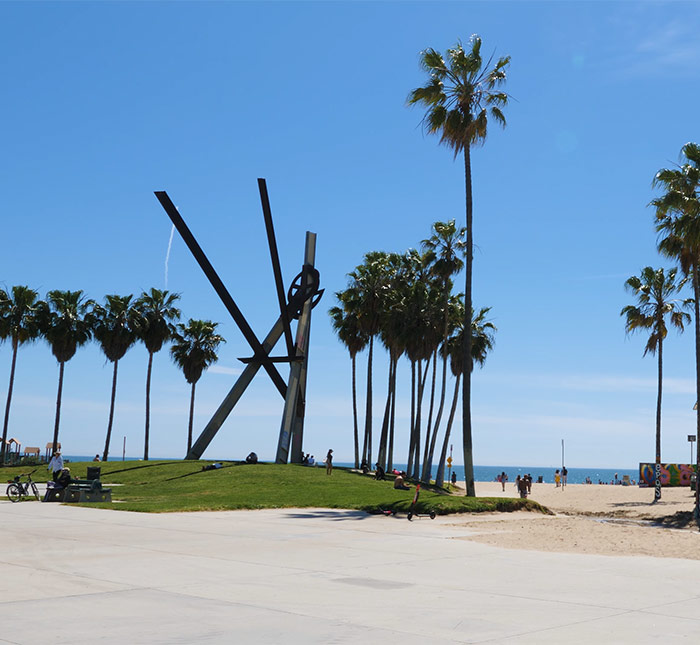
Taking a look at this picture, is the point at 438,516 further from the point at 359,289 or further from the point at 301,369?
the point at 359,289

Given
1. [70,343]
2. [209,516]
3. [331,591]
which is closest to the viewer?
[331,591]

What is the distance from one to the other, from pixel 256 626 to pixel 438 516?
709 inches

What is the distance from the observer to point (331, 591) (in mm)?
10039

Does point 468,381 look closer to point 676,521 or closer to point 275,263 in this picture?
point 676,521

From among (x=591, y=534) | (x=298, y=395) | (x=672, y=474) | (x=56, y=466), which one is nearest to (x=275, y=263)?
(x=298, y=395)

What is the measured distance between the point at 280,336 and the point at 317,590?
123 ft

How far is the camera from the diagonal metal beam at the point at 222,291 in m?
45.3

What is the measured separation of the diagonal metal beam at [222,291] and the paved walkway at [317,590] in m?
28.6

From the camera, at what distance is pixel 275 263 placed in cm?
4550

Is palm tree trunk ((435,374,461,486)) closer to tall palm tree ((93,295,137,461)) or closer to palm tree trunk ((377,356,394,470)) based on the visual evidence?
palm tree trunk ((377,356,394,470))

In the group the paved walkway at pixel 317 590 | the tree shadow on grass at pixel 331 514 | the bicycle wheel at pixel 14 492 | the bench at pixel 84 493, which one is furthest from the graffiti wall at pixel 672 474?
the paved walkway at pixel 317 590

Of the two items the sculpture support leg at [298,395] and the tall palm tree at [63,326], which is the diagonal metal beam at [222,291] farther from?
the tall palm tree at [63,326]

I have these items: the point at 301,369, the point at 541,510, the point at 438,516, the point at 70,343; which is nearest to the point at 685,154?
the point at 541,510

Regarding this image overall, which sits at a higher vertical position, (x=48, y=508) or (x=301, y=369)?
(x=301, y=369)
